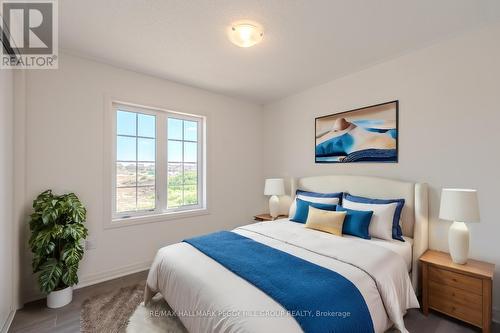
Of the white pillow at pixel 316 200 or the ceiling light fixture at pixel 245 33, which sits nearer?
the ceiling light fixture at pixel 245 33

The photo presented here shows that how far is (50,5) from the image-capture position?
1.82m

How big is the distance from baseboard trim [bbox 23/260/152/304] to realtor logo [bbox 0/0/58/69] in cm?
214

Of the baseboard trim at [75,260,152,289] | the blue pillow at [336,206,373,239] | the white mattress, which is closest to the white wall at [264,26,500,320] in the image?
the white mattress

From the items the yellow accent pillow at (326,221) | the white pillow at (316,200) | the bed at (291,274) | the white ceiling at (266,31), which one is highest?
the white ceiling at (266,31)

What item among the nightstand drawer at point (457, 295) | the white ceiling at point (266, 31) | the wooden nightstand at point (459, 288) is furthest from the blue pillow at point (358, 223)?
the white ceiling at point (266, 31)

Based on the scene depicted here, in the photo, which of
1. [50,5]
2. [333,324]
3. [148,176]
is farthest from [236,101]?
[333,324]

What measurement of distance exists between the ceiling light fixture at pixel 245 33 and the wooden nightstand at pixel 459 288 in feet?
8.21

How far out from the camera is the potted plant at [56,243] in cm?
207

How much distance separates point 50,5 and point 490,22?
3.61 meters

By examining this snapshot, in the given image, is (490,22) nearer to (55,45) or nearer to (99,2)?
(99,2)

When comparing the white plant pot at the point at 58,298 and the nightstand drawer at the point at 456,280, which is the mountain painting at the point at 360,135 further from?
the white plant pot at the point at 58,298

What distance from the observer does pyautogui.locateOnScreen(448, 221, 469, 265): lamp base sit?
1940mm

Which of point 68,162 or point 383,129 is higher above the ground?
point 383,129

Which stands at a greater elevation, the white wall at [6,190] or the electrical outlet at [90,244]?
the white wall at [6,190]
